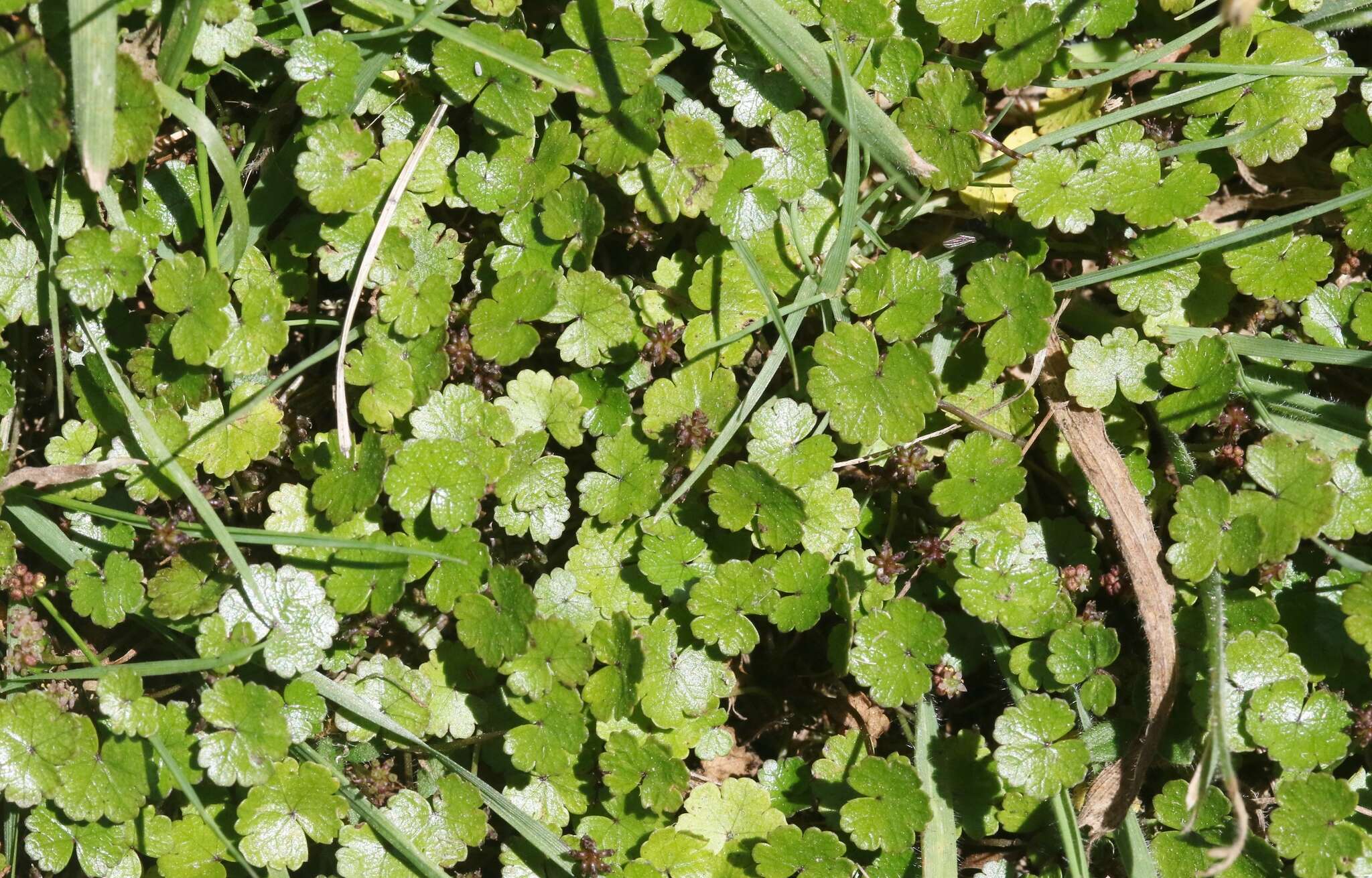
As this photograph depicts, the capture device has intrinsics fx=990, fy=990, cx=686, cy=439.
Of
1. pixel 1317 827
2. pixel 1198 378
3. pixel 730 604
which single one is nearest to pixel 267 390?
pixel 730 604

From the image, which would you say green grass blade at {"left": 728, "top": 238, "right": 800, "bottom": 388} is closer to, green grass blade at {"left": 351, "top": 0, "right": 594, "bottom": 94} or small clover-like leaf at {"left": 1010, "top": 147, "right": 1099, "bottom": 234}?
green grass blade at {"left": 351, "top": 0, "right": 594, "bottom": 94}

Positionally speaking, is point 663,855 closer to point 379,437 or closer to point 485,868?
point 485,868

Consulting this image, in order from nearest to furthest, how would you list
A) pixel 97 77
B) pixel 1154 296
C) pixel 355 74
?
1. pixel 97 77
2. pixel 355 74
3. pixel 1154 296

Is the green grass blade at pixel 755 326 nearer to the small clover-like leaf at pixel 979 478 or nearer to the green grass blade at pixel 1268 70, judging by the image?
the small clover-like leaf at pixel 979 478

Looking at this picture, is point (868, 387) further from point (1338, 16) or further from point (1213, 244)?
point (1338, 16)

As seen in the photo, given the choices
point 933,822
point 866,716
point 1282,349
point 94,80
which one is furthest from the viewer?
point 866,716

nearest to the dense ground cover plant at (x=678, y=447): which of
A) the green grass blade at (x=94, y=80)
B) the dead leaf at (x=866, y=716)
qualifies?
the dead leaf at (x=866, y=716)

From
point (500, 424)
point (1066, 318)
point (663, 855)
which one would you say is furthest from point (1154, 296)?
point (663, 855)
